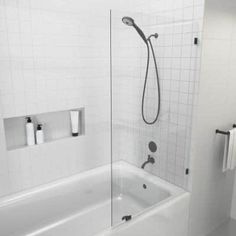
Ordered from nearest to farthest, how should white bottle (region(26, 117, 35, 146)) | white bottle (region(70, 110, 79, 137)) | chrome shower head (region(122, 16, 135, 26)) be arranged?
chrome shower head (region(122, 16, 135, 26)) < white bottle (region(26, 117, 35, 146)) < white bottle (region(70, 110, 79, 137))

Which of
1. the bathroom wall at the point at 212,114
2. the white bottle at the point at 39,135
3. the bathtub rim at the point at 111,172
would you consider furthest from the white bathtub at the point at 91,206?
the white bottle at the point at 39,135

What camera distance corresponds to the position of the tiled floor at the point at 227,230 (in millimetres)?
2590

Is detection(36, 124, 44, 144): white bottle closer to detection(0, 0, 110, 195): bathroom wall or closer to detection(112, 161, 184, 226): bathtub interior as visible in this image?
detection(0, 0, 110, 195): bathroom wall

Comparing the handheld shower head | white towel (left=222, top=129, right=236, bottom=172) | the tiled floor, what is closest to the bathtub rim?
white towel (left=222, top=129, right=236, bottom=172)

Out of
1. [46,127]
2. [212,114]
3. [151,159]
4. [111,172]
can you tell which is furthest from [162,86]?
[46,127]

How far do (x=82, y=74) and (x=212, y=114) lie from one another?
1297 millimetres

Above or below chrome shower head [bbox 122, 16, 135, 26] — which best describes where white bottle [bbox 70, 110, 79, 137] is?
below

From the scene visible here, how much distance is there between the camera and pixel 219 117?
94.4 inches

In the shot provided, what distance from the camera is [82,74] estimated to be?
248cm

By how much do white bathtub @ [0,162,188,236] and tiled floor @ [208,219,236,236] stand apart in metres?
0.54

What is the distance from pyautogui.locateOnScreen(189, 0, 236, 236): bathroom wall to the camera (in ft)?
6.99

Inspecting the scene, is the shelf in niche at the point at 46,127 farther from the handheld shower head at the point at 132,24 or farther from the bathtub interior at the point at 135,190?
the handheld shower head at the point at 132,24

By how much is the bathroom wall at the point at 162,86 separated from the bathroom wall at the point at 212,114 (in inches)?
3.5

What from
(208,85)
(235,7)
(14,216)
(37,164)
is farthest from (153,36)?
(14,216)
